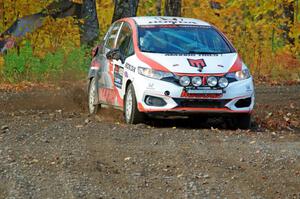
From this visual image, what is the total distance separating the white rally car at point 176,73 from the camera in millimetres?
12695

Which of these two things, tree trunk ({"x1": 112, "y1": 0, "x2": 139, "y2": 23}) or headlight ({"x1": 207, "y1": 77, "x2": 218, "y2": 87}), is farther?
tree trunk ({"x1": 112, "y1": 0, "x2": 139, "y2": 23})

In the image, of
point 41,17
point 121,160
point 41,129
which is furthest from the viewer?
point 41,17

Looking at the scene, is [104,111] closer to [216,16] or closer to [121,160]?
[121,160]

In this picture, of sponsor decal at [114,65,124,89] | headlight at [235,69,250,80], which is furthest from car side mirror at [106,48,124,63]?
headlight at [235,69,250,80]

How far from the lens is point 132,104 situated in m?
13.1

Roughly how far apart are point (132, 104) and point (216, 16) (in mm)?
17303

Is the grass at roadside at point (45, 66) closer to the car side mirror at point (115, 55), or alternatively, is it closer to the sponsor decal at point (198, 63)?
the car side mirror at point (115, 55)

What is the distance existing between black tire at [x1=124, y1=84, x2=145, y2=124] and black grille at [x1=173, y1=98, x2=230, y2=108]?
637 mm

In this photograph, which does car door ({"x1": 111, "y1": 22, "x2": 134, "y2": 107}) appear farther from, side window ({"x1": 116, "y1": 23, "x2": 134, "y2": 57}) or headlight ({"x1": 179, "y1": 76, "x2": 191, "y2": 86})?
headlight ({"x1": 179, "y1": 76, "x2": 191, "y2": 86})

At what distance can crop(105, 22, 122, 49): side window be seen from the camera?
590 inches

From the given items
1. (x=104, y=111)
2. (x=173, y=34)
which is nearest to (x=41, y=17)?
(x=104, y=111)

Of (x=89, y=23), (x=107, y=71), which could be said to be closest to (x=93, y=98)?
(x=107, y=71)

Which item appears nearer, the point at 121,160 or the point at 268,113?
the point at 121,160

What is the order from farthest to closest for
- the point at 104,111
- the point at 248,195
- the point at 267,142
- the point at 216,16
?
the point at 216,16 → the point at 104,111 → the point at 267,142 → the point at 248,195
